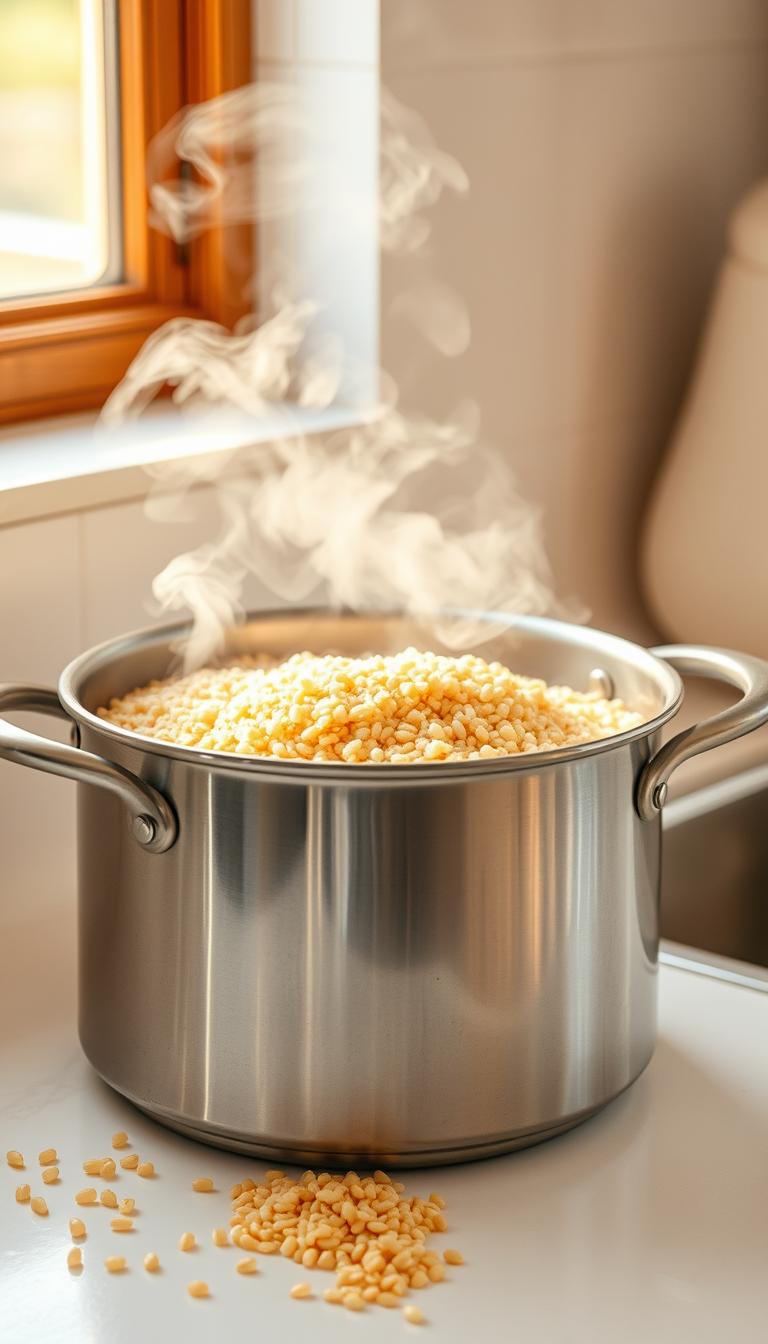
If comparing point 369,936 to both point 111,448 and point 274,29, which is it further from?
point 274,29

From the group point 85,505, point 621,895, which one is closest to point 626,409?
point 85,505

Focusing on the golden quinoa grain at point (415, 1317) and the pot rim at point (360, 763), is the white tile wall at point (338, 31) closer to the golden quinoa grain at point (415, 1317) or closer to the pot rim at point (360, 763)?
the pot rim at point (360, 763)

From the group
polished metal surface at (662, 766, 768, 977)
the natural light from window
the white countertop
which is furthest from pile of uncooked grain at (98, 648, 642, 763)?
the natural light from window

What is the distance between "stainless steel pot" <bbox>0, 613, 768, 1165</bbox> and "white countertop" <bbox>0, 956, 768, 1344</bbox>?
0.03 m

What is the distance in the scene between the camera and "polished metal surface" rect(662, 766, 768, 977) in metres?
1.41

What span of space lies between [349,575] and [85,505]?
222 millimetres

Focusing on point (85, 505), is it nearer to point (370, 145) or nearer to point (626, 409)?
point (370, 145)

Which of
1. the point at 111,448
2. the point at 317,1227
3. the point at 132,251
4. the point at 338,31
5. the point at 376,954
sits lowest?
the point at 317,1227

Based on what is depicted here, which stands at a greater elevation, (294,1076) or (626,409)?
(626,409)

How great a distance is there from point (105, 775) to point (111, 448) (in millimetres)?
505

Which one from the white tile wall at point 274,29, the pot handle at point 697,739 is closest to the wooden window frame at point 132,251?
the white tile wall at point 274,29

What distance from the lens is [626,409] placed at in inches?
64.2

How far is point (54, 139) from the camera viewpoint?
1.38m

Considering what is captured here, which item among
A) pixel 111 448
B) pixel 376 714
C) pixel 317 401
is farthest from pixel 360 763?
pixel 317 401
